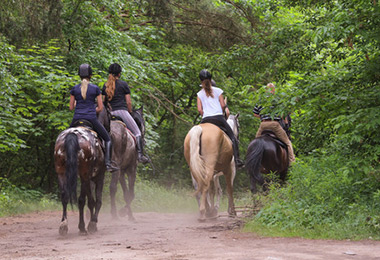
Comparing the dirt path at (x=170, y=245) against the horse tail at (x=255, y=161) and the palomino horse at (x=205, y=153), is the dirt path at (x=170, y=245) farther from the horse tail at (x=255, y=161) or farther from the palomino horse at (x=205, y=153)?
the horse tail at (x=255, y=161)

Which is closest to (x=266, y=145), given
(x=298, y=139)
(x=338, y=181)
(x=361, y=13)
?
(x=298, y=139)

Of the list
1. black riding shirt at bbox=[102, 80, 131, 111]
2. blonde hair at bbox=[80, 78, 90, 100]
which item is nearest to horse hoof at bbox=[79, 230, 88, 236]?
blonde hair at bbox=[80, 78, 90, 100]

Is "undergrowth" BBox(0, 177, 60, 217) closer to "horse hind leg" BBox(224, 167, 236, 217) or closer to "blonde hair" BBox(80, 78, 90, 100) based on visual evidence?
"blonde hair" BBox(80, 78, 90, 100)

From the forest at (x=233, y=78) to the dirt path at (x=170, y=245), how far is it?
85 centimetres

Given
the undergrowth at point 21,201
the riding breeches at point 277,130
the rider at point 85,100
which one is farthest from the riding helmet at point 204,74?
the undergrowth at point 21,201

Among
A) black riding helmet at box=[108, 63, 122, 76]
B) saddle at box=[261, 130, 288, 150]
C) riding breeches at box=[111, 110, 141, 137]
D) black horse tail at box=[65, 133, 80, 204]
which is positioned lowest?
black horse tail at box=[65, 133, 80, 204]

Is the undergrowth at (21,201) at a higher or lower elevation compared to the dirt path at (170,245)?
higher

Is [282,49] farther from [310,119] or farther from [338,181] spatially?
[338,181]

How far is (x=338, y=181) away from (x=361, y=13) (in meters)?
2.81

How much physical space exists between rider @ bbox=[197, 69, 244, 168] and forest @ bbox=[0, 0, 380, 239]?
2.39 ft

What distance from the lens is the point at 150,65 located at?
22.6 metres

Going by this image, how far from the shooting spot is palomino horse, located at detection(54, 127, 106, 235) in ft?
31.8

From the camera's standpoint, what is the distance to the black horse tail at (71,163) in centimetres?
966

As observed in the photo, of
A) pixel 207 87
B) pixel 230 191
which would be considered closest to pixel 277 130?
pixel 230 191
